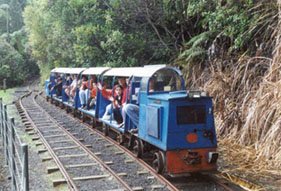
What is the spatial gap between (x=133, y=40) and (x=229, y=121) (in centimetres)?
790

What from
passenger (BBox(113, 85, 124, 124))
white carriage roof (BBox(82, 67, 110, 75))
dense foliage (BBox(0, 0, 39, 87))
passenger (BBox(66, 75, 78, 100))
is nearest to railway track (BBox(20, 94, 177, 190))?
passenger (BBox(113, 85, 124, 124))

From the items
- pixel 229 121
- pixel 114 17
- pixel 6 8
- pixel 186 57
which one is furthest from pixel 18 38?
pixel 229 121

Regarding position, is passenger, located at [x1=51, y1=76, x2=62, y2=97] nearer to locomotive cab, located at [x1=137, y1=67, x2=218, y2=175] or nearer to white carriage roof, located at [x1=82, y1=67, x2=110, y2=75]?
white carriage roof, located at [x1=82, y1=67, x2=110, y2=75]

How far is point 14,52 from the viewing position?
150 feet

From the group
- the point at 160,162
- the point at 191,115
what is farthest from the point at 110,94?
the point at 191,115

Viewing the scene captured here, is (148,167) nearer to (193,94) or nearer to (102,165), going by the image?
(102,165)

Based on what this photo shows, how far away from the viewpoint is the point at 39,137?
1225 cm

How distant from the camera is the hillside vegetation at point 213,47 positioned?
967 cm

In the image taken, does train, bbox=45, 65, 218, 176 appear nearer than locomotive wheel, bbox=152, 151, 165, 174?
Yes

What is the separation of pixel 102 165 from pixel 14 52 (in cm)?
3944

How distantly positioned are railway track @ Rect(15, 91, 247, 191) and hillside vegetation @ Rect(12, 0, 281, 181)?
2.02 meters

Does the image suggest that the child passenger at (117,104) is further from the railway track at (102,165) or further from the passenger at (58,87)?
the passenger at (58,87)

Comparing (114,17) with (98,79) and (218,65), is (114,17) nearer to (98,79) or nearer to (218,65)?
(98,79)

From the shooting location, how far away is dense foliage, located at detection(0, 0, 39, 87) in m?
42.9
